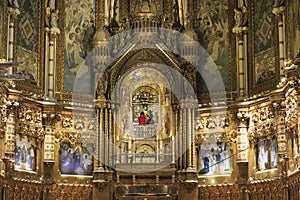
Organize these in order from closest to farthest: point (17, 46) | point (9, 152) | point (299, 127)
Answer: point (299, 127) < point (9, 152) < point (17, 46)

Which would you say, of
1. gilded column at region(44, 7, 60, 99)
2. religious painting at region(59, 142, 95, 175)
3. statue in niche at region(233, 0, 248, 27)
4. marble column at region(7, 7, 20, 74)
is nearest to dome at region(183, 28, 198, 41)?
statue in niche at region(233, 0, 248, 27)

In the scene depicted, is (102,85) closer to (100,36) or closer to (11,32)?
(100,36)

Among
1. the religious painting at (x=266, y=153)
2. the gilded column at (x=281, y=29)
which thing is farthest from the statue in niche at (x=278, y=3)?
the religious painting at (x=266, y=153)

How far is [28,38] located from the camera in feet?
121

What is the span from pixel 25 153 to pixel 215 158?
928 centimetres

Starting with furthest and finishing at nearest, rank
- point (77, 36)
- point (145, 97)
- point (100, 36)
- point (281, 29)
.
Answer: point (145, 97), point (77, 36), point (100, 36), point (281, 29)

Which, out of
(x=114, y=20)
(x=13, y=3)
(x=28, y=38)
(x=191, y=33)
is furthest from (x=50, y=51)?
(x=191, y=33)

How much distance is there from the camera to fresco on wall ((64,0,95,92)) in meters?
38.6

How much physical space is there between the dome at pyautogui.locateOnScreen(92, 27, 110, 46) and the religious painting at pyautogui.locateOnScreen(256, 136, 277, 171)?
9.26 meters

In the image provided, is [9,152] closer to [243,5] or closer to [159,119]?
[159,119]

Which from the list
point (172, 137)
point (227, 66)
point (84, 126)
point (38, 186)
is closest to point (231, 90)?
point (227, 66)

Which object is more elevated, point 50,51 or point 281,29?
point 281,29

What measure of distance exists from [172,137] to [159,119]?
1.46 meters

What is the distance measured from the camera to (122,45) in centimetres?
3841
